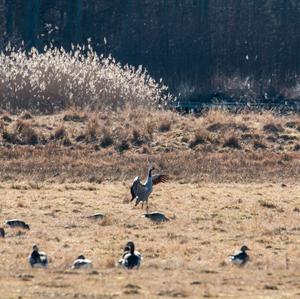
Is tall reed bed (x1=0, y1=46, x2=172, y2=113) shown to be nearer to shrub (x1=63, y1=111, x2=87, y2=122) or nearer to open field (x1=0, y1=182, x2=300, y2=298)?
shrub (x1=63, y1=111, x2=87, y2=122)

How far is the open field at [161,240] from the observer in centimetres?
1205

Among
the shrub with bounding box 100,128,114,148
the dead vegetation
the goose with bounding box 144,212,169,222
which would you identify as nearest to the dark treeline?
the dead vegetation

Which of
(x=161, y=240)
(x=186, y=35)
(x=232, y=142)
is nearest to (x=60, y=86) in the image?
(x=232, y=142)

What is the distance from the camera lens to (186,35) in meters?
54.6

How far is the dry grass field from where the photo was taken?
1255cm

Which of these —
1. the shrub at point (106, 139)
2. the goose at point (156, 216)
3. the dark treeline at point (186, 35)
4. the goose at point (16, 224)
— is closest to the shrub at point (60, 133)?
the shrub at point (106, 139)

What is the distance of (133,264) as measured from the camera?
13203 millimetres

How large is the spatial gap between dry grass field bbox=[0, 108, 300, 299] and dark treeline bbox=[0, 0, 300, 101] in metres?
16.5

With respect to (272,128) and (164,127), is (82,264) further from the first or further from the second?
(272,128)

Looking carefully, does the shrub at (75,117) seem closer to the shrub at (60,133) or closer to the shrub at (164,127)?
the shrub at (60,133)

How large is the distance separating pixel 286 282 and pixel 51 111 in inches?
821

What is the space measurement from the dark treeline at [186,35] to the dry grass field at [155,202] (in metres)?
16.5

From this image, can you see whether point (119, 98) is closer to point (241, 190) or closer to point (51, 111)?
point (51, 111)

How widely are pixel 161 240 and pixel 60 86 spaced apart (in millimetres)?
17946
